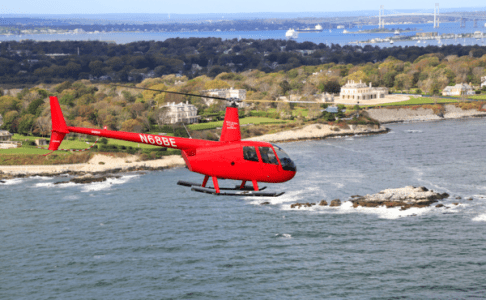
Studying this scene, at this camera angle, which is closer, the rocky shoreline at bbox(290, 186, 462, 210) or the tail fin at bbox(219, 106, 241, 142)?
the tail fin at bbox(219, 106, 241, 142)

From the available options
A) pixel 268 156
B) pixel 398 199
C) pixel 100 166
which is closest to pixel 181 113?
pixel 100 166

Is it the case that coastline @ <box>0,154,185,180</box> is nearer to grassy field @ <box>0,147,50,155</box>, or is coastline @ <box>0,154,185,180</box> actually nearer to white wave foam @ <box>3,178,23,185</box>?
white wave foam @ <box>3,178,23,185</box>

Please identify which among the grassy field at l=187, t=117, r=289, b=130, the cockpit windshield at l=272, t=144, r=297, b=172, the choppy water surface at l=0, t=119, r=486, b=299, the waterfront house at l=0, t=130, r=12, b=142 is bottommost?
the choppy water surface at l=0, t=119, r=486, b=299

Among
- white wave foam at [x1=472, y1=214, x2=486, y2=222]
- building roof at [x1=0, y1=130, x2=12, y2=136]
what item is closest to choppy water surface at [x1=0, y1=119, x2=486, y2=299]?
white wave foam at [x1=472, y1=214, x2=486, y2=222]

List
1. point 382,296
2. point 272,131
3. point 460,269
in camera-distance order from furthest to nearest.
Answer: point 272,131
point 460,269
point 382,296

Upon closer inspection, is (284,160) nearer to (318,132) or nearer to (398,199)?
(398,199)

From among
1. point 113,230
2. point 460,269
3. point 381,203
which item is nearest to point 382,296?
point 460,269

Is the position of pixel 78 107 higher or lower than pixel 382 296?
higher

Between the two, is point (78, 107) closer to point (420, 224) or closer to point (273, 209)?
point (273, 209)
